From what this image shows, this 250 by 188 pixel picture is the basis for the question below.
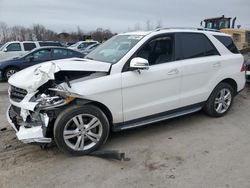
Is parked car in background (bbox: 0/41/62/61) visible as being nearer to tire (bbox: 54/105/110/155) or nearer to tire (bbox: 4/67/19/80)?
tire (bbox: 4/67/19/80)

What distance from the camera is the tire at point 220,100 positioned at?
5.84m

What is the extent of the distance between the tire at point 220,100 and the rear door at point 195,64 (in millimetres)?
221

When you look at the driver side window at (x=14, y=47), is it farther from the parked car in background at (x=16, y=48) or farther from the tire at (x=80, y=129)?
the tire at (x=80, y=129)

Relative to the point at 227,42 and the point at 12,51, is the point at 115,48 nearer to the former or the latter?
the point at 227,42

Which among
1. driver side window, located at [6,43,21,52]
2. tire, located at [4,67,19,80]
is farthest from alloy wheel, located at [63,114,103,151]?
driver side window, located at [6,43,21,52]

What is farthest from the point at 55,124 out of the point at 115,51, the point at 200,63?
the point at 200,63

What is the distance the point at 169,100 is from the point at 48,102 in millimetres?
2083

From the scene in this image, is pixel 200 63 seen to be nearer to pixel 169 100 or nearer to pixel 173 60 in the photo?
pixel 173 60

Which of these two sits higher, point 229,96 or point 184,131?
point 229,96

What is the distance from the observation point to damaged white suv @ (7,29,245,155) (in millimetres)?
4195

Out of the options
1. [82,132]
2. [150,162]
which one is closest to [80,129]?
[82,132]

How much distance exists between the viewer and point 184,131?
534 centimetres

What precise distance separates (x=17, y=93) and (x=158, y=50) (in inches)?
94.3

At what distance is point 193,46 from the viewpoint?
18.1ft
